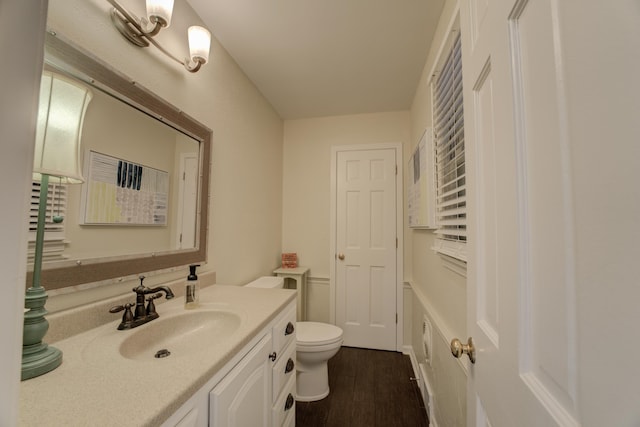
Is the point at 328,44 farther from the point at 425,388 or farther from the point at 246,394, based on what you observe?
the point at 425,388

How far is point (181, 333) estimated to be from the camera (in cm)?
105

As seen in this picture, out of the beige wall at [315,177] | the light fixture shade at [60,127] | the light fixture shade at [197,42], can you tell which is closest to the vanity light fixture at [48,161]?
the light fixture shade at [60,127]

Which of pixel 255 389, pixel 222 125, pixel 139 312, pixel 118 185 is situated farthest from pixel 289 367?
pixel 222 125

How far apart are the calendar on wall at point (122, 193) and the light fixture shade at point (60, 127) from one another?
2.8 inches

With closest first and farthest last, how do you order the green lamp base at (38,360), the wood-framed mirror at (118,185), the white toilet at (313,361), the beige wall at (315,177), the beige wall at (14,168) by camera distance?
the beige wall at (14,168) < the green lamp base at (38,360) < the wood-framed mirror at (118,185) < the white toilet at (313,361) < the beige wall at (315,177)

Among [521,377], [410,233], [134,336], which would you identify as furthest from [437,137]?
[134,336]

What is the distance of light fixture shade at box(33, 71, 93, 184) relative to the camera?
2.43ft

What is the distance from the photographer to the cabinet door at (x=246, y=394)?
0.71 metres

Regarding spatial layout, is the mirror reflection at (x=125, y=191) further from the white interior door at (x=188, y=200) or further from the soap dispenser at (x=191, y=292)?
the soap dispenser at (x=191, y=292)

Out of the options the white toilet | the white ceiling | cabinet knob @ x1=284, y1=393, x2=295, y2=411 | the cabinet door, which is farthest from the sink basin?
the white ceiling

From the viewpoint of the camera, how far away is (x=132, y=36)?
1050 mm

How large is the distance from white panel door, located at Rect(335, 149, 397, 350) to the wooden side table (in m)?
0.34

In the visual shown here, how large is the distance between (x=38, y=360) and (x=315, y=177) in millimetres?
2405

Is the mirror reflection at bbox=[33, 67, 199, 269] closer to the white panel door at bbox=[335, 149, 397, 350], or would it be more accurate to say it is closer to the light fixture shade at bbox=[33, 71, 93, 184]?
the light fixture shade at bbox=[33, 71, 93, 184]
